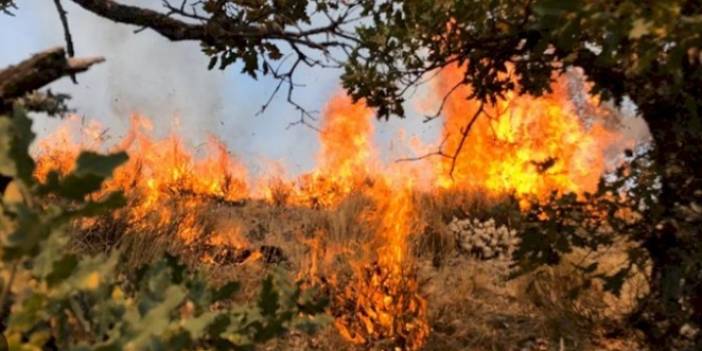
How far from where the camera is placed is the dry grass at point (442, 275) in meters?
5.34

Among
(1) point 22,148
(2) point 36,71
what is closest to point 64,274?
(1) point 22,148

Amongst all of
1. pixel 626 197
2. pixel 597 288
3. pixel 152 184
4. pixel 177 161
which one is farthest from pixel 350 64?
pixel 177 161

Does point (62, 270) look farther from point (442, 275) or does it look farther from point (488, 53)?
point (442, 275)

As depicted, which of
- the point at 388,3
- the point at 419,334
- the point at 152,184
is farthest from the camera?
the point at 152,184

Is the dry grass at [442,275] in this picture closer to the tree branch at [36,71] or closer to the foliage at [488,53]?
the foliage at [488,53]

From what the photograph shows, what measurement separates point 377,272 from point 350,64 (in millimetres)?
2030

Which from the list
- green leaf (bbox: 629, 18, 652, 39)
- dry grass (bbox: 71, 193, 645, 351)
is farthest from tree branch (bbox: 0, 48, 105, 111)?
dry grass (bbox: 71, 193, 645, 351)

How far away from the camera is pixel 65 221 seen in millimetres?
1000

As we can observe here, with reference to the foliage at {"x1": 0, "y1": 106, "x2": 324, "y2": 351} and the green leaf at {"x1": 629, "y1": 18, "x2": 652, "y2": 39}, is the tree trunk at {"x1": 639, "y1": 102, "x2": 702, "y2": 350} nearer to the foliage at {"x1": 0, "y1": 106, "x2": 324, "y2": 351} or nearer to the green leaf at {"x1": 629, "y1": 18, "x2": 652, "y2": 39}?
the green leaf at {"x1": 629, "y1": 18, "x2": 652, "y2": 39}

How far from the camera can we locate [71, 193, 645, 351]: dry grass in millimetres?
5344

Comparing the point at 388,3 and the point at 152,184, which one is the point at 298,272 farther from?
the point at 152,184

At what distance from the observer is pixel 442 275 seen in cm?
698

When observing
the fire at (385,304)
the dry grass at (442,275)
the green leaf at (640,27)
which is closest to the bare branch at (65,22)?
the dry grass at (442,275)

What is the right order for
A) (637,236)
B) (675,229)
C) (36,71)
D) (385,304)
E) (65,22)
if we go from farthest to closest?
(385,304) < (65,22) < (637,236) < (675,229) < (36,71)
